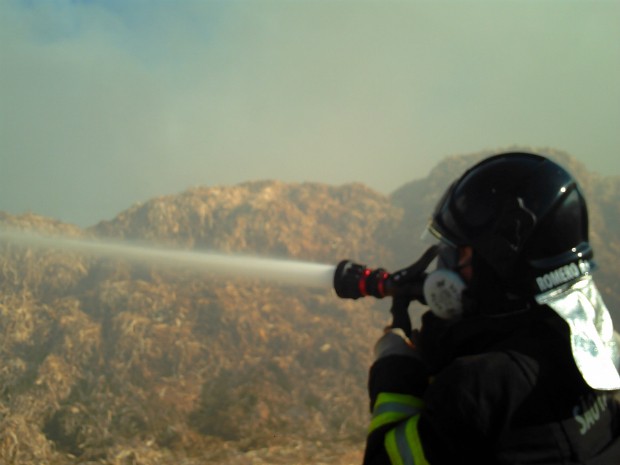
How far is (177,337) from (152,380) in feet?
2.77

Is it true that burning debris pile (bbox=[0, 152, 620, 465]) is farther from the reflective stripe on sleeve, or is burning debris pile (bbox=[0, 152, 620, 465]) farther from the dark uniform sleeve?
the dark uniform sleeve

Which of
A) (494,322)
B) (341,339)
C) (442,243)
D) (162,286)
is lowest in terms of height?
(341,339)

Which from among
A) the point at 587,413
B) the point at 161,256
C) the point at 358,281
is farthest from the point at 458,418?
the point at 161,256

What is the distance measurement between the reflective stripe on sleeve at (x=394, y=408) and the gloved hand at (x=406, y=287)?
409 millimetres

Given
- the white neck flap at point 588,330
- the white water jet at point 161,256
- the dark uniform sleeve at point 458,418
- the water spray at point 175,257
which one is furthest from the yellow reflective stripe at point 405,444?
the white water jet at point 161,256

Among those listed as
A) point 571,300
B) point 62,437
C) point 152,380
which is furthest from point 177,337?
point 571,300

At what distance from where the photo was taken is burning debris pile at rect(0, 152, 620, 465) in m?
4.30

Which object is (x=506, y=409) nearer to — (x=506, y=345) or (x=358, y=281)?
(x=506, y=345)

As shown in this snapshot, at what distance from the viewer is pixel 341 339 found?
7043mm

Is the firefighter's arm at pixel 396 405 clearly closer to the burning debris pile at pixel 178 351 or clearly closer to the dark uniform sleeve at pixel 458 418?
the dark uniform sleeve at pixel 458 418

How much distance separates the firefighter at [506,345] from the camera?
1.29 meters

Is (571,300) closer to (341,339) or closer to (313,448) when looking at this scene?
(313,448)

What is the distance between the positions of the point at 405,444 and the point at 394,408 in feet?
0.44

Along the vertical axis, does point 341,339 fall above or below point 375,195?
below
